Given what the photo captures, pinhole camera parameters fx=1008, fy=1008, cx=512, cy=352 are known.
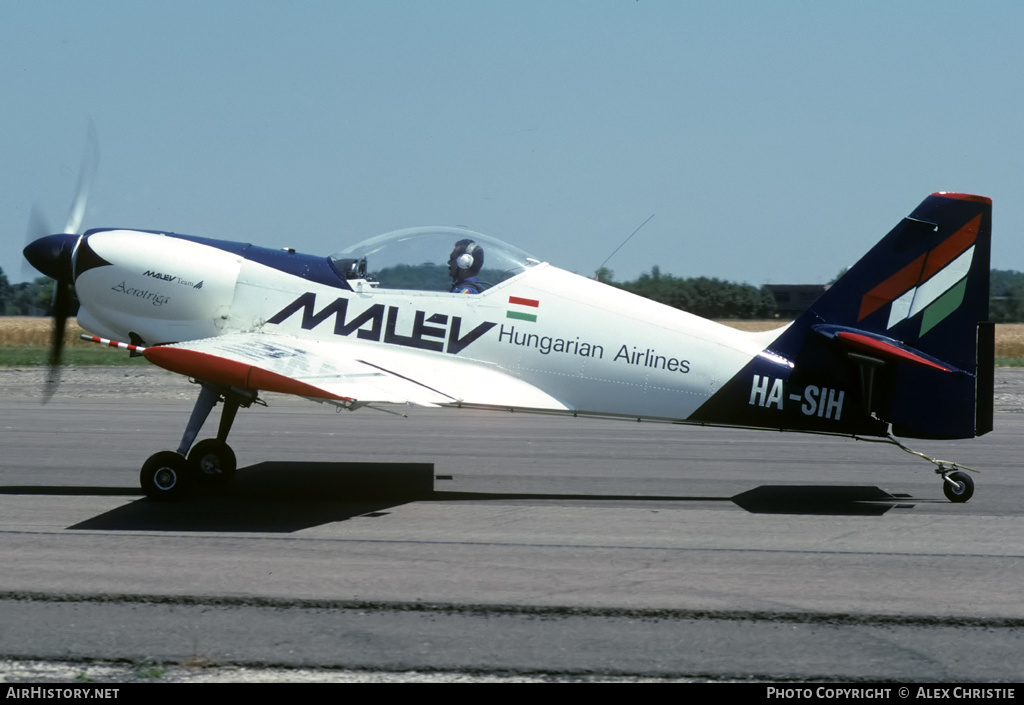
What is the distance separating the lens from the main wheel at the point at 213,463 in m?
9.91

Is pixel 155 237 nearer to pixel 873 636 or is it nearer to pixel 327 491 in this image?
pixel 327 491

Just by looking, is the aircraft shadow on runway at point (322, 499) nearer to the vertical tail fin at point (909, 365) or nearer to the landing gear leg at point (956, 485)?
the landing gear leg at point (956, 485)

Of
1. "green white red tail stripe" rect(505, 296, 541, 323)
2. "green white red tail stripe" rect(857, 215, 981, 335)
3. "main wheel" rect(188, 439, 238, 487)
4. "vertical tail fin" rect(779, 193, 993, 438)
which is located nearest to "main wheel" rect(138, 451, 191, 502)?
"main wheel" rect(188, 439, 238, 487)

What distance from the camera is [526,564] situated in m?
6.90

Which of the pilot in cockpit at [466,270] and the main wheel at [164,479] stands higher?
the pilot in cockpit at [466,270]

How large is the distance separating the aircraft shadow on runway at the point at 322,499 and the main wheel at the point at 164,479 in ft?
Result: 0.30

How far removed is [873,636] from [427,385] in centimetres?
478

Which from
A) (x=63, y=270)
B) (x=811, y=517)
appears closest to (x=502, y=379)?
(x=811, y=517)

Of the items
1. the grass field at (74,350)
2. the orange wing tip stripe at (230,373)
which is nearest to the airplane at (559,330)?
the orange wing tip stripe at (230,373)

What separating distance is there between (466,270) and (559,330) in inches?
41.3

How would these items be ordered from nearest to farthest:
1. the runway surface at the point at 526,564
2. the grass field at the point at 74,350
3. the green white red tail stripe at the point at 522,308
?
the runway surface at the point at 526,564, the green white red tail stripe at the point at 522,308, the grass field at the point at 74,350

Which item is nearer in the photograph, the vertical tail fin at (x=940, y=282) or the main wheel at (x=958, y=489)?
the vertical tail fin at (x=940, y=282)
